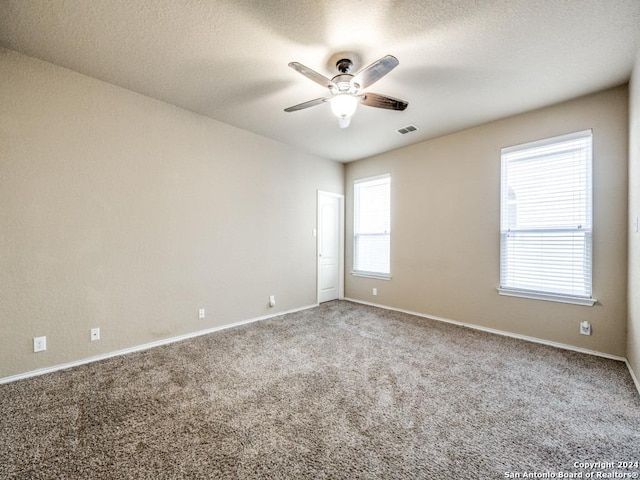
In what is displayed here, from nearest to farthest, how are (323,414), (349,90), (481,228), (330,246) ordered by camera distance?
(323,414) < (349,90) < (481,228) < (330,246)

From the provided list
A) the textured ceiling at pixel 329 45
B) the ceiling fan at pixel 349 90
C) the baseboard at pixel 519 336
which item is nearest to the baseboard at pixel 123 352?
the baseboard at pixel 519 336

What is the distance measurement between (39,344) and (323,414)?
2585 mm

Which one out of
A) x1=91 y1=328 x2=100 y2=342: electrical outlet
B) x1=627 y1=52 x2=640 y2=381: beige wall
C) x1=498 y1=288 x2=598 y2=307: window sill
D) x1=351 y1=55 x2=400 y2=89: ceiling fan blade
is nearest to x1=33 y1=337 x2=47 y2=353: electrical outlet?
x1=91 y1=328 x2=100 y2=342: electrical outlet

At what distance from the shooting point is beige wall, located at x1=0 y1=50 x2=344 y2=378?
2344mm

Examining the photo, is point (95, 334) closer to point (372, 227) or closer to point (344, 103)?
point (344, 103)

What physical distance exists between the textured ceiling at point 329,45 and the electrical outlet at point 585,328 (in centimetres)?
246

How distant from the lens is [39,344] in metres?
2.41

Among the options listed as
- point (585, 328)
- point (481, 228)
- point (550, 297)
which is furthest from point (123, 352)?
point (585, 328)

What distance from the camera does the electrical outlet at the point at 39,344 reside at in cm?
239

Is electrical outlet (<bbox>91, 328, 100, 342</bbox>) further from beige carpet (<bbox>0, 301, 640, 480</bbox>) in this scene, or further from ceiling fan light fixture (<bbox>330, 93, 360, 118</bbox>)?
ceiling fan light fixture (<bbox>330, 93, 360, 118</bbox>)

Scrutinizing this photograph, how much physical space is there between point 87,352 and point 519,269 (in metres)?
4.87

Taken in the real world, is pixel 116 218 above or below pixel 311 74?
below

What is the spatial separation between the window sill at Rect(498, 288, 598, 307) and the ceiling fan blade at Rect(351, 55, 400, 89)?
3.02m

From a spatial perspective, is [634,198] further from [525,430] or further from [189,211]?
[189,211]
